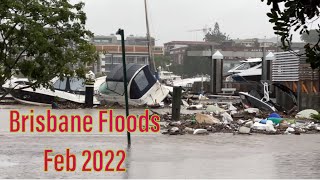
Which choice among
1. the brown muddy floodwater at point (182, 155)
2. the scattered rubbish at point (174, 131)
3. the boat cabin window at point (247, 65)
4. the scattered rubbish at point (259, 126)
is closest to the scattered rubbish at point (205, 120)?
the scattered rubbish at point (259, 126)

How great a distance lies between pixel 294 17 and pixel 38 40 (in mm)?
5874

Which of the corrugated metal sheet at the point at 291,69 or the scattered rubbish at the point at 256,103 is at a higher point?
the corrugated metal sheet at the point at 291,69

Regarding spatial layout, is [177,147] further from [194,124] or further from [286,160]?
[194,124]

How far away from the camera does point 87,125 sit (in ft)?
70.4

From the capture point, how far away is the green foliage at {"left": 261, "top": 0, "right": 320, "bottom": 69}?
429cm

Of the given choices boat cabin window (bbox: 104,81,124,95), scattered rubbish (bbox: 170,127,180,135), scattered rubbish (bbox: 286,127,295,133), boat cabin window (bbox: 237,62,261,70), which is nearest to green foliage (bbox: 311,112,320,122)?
scattered rubbish (bbox: 286,127,295,133)

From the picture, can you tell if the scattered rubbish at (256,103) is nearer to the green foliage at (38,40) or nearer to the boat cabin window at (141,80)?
the boat cabin window at (141,80)

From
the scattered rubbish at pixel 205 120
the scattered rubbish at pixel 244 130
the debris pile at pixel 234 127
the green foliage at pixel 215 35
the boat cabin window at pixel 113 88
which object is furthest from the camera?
the green foliage at pixel 215 35

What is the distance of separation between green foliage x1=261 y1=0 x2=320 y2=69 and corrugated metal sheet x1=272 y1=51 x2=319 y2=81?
2502 cm

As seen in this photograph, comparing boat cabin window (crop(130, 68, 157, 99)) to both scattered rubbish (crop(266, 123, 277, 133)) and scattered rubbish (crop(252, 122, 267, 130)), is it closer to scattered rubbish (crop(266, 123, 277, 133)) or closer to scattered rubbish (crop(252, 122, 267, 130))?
scattered rubbish (crop(252, 122, 267, 130))

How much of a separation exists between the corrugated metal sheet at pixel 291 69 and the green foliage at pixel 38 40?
20.0 m

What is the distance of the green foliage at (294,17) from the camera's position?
14.1 ft

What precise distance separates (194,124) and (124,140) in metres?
4.06

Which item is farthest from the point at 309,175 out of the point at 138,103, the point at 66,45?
the point at 138,103
